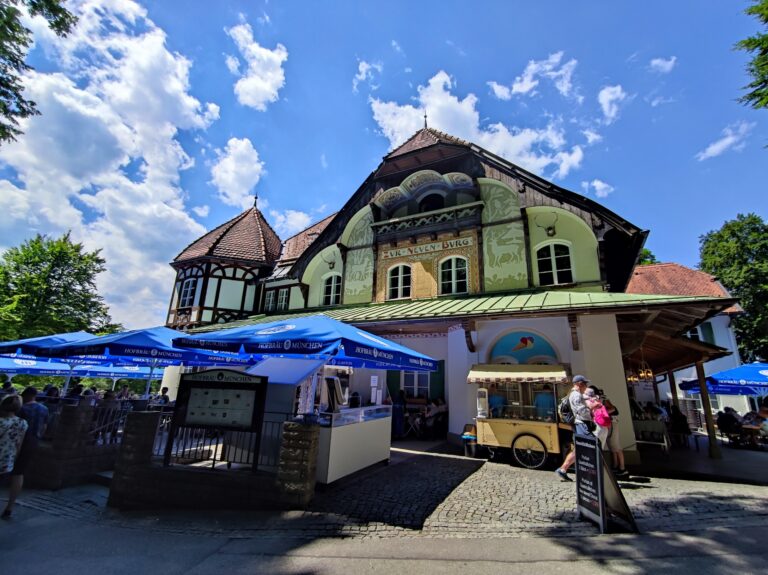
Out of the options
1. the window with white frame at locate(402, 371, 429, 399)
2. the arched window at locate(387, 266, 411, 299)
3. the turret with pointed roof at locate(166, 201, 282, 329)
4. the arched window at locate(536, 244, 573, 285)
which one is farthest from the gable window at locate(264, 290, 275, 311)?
the arched window at locate(536, 244, 573, 285)

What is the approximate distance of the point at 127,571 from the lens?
152 inches

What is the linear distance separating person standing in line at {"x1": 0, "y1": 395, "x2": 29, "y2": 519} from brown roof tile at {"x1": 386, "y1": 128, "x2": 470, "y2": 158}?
517 inches

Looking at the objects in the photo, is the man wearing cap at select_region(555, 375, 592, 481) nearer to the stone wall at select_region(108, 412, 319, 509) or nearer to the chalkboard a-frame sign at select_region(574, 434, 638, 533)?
the chalkboard a-frame sign at select_region(574, 434, 638, 533)

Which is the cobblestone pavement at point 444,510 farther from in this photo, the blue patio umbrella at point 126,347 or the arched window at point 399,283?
the arched window at point 399,283

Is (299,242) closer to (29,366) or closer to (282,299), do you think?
(282,299)

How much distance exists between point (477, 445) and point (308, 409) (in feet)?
16.2

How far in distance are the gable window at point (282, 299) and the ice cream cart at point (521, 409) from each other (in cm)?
1171

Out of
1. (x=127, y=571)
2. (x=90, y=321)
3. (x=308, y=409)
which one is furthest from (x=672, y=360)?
(x=90, y=321)

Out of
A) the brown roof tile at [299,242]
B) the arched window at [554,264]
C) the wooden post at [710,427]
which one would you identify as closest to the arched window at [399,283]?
the arched window at [554,264]

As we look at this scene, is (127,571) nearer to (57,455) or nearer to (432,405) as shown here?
(57,455)

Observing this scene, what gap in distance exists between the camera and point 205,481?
567 cm

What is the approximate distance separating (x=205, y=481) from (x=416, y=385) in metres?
8.43

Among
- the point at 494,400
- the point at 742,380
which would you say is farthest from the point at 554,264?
the point at 742,380

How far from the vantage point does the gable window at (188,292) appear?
19.4 meters
